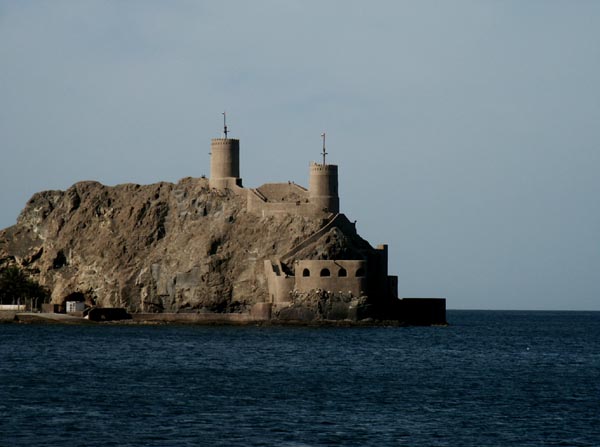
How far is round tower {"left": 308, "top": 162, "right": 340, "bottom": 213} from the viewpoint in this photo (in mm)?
120250

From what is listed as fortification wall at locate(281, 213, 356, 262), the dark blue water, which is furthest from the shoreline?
the dark blue water

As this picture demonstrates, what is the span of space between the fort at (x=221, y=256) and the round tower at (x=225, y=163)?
0.39 ft

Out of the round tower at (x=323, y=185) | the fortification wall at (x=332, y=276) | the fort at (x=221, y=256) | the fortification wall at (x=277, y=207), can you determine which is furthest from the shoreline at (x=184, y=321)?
the round tower at (x=323, y=185)

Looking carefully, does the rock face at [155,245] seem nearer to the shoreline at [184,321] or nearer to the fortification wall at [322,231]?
the fortification wall at [322,231]

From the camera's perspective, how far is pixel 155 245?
129375 mm

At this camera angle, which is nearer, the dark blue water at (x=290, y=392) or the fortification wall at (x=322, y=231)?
the dark blue water at (x=290, y=392)

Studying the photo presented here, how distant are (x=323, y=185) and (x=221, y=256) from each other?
12821 millimetres

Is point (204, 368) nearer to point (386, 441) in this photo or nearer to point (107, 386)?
point (107, 386)

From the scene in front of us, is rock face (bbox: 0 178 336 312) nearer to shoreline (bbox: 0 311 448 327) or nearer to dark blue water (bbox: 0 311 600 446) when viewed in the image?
shoreline (bbox: 0 311 448 327)

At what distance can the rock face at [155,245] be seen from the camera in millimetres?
120375

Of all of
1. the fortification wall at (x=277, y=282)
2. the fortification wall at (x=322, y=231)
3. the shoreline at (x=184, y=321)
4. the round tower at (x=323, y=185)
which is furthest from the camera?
the round tower at (x=323, y=185)

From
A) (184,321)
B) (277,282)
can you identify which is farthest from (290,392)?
(184,321)

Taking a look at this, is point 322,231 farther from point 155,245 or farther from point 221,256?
point 155,245

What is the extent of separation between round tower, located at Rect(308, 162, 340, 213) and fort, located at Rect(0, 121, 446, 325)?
117 millimetres
